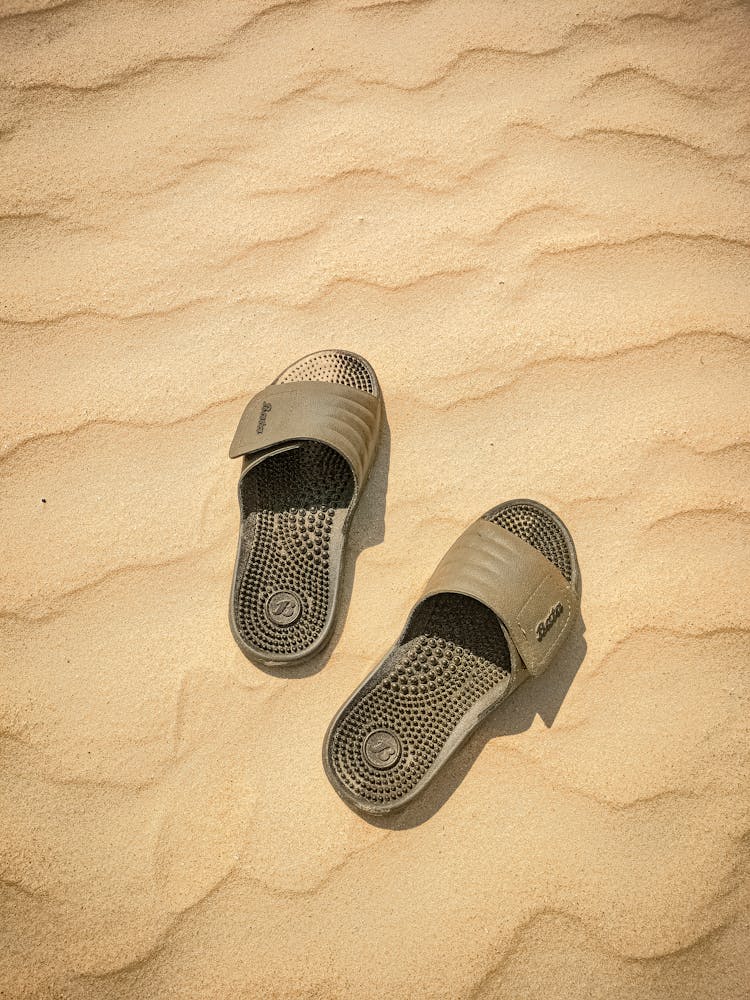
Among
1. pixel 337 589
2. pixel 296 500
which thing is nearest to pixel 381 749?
pixel 337 589

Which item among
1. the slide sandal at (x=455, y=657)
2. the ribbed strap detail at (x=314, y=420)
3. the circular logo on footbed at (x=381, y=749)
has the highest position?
the ribbed strap detail at (x=314, y=420)

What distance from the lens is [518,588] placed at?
5.50 feet

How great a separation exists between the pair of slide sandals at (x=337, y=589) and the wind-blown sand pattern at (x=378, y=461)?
3.3 inches

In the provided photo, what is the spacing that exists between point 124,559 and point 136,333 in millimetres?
693

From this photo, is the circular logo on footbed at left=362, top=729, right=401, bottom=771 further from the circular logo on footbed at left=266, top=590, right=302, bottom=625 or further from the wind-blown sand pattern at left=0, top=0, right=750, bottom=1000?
the circular logo on footbed at left=266, top=590, right=302, bottom=625

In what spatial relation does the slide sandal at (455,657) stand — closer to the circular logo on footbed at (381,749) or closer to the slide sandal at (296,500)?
the circular logo on footbed at (381,749)

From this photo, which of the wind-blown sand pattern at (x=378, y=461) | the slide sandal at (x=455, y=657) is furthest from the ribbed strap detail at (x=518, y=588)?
the wind-blown sand pattern at (x=378, y=461)

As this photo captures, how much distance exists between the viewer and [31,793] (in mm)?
1728

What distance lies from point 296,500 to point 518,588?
65 centimetres

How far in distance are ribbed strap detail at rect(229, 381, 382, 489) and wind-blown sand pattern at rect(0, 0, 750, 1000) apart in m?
0.15

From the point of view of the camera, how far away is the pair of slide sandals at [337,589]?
5.56 feet

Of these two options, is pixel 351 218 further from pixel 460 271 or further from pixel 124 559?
pixel 124 559

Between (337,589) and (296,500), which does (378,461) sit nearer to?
(296,500)

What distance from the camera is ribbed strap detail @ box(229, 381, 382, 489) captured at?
1827mm
